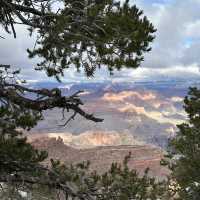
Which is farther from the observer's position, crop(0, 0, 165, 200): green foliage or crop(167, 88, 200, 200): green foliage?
crop(167, 88, 200, 200): green foliage

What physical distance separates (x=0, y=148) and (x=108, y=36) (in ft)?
11.6

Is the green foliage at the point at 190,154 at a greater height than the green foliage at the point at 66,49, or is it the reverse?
the green foliage at the point at 66,49

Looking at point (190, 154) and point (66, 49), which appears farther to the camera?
point (190, 154)

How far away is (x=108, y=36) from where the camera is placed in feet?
27.3

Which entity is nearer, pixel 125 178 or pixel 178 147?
pixel 125 178

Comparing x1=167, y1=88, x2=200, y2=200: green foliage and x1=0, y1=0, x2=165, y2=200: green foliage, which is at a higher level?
x1=0, y1=0, x2=165, y2=200: green foliage

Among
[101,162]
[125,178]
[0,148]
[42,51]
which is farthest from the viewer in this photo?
[101,162]

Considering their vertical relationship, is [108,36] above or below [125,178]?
above

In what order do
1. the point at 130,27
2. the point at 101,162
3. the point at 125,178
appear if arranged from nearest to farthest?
the point at 130,27 < the point at 125,178 < the point at 101,162

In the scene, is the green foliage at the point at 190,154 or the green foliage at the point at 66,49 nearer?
the green foliage at the point at 66,49

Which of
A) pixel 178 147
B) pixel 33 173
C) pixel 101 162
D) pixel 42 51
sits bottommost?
pixel 101 162

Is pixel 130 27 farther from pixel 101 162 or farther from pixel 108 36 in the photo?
pixel 101 162

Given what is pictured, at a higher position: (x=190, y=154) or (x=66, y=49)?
Answer: (x=66, y=49)

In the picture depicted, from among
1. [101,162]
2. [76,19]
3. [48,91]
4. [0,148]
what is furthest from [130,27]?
[101,162]
